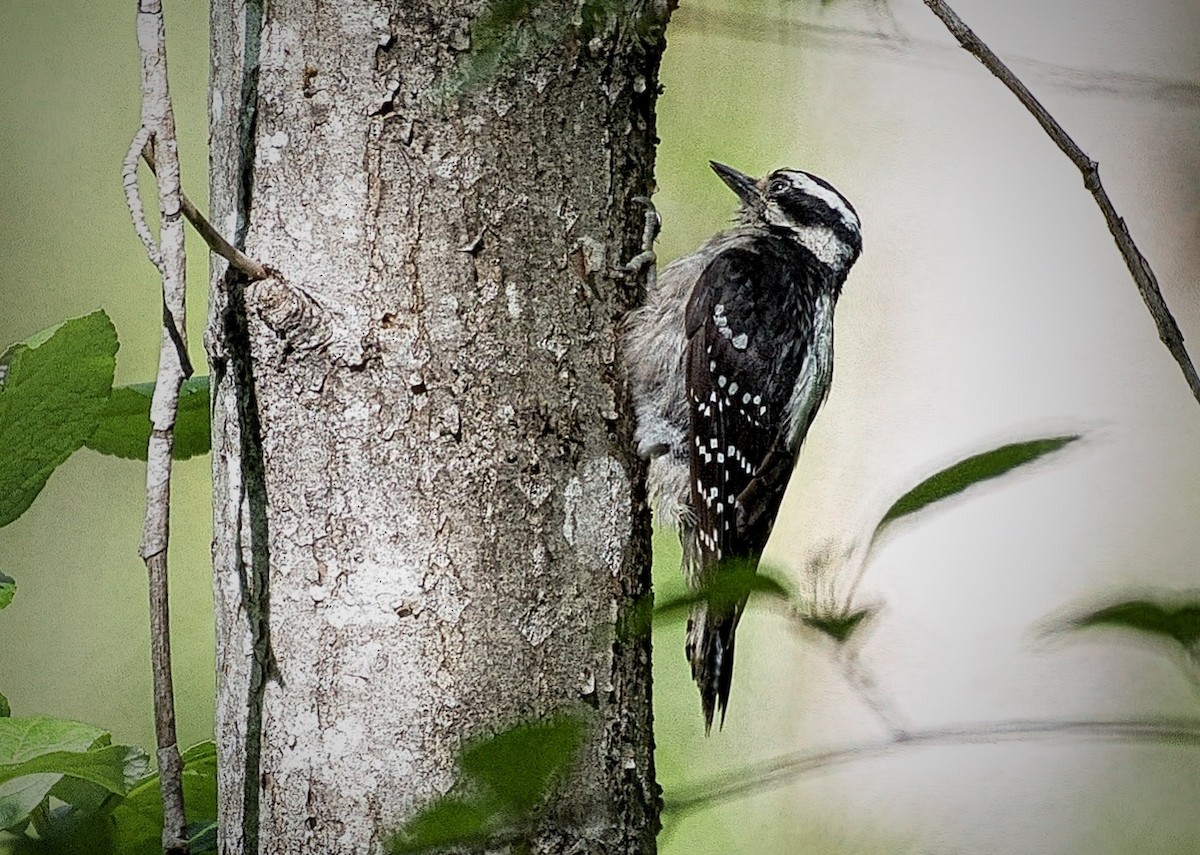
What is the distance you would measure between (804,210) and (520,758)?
0.68m

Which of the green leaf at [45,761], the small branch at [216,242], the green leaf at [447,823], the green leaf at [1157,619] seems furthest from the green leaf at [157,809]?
the green leaf at [1157,619]

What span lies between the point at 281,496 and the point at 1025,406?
59 centimetres

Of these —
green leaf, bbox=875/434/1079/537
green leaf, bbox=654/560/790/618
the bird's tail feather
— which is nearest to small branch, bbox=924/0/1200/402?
green leaf, bbox=875/434/1079/537

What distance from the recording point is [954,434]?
841 millimetres

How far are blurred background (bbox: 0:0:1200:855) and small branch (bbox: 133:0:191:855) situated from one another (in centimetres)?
32

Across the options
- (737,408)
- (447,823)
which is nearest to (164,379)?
(447,823)

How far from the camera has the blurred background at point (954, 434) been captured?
834 millimetres

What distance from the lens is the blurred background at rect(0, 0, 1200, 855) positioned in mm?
834

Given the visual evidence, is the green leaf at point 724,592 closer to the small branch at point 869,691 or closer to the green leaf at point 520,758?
the green leaf at point 520,758

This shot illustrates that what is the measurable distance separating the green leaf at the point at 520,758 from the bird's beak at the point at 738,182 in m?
0.66

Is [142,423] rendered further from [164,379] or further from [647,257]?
[647,257]

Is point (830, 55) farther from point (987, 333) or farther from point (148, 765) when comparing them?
point (148, 765)

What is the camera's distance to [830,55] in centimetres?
86

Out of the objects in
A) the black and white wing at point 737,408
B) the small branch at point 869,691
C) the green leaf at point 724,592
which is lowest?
the small branch at point 869,691
